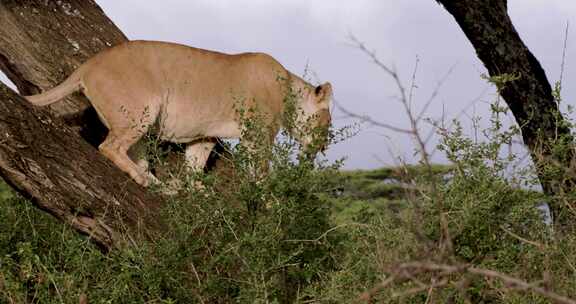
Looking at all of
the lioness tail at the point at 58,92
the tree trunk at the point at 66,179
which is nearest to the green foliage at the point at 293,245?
the tree trunk at the point at 66,179

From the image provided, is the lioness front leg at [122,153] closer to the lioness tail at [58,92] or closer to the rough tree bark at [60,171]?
the rough tree bark at [60,171]

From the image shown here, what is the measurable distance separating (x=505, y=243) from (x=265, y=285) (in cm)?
144

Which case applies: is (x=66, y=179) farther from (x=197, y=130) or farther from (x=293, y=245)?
(x=197, y=130)

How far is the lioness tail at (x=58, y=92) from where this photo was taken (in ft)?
21.9

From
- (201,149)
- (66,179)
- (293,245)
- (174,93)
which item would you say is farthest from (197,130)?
(293,245)

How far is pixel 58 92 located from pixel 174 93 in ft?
2.85

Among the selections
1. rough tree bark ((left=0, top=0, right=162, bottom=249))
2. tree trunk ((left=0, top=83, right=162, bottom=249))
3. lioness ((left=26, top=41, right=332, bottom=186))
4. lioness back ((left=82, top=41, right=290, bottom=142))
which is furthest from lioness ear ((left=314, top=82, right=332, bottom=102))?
tree trunk ((left=0, top=83, right=162, bottom=249))

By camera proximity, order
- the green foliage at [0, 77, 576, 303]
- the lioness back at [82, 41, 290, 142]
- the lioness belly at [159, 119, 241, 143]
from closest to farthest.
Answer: the green foliage at [0, 77, 576, 303] → the lioness back at [82, 41, 290, 142] → the lioness belly at [159, 119, 241, 143]

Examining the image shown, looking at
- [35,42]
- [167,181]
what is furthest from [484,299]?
[35,42]

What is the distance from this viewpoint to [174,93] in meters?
7.16

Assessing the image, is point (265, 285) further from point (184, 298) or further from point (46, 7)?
point (46, 7)

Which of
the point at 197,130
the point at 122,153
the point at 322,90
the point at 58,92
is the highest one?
the point at 322,90

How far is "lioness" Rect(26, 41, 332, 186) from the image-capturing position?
22.1ft

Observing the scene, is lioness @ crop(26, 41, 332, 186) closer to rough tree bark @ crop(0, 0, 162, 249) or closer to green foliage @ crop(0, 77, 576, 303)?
rough tree bark @ crop(0, 0, 162, 249)
